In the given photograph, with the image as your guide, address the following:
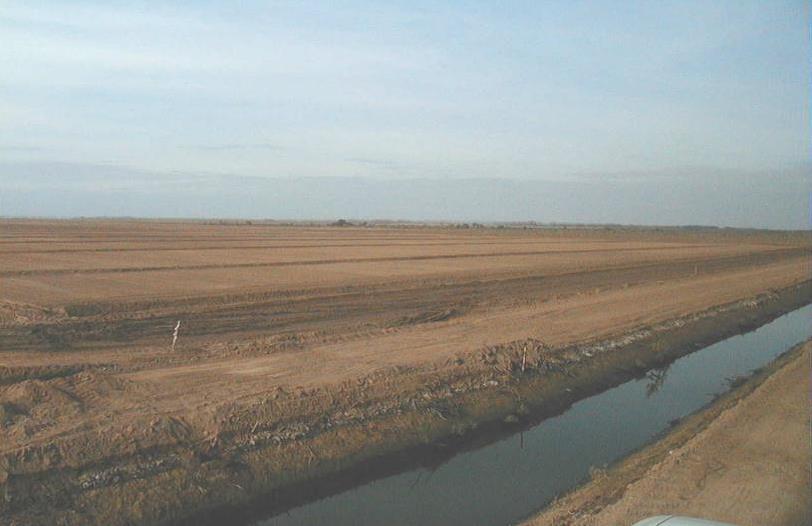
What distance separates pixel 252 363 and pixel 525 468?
6.71m

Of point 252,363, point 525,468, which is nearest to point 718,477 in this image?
point 525,468

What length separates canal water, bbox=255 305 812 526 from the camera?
9.93m

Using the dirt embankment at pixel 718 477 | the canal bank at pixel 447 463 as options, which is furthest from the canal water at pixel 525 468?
the dirt embankment at pixel 718 477

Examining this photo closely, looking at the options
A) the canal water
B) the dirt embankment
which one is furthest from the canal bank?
the dirt embankment

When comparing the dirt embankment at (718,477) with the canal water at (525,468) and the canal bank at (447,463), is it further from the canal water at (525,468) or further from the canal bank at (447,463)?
the canal bank at (447,463)

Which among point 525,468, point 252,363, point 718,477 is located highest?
point 252,363

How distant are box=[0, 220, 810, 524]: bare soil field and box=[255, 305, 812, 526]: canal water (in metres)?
0.82

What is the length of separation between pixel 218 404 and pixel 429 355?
646 centimetres

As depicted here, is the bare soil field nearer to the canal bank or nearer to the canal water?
the canal bank

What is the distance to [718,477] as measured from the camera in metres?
10.0

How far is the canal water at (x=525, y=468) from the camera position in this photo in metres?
9.93

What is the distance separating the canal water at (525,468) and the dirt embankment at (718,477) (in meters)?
0.79

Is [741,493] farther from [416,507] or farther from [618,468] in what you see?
[416,507]

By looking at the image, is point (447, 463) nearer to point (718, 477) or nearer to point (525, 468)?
point (525, 468)
